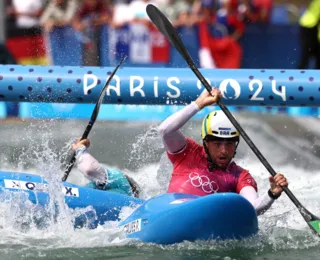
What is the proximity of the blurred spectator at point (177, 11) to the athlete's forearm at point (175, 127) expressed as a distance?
828 centimetres

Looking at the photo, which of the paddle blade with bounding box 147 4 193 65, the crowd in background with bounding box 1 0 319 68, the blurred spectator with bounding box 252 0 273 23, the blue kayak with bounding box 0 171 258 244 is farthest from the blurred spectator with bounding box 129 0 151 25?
the blue kayak with bounding box 0 171 258 244

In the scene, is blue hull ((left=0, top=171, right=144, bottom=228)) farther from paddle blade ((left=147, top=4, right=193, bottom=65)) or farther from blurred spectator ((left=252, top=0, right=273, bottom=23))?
blurred spectator ((left=252, top=0, right=273, bottom=23))

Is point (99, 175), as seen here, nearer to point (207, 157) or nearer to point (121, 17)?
point (207, 157)

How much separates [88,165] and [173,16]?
824cm

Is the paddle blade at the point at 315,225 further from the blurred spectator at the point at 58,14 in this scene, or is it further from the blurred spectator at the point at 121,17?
the blurred spectator at the point at 121,17

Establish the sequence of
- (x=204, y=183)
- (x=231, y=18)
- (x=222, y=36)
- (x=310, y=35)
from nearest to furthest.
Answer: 1. (x=204, y=183)
2. (x=310, y=35)
3. (x=231, y=18)
4. (x=222, y=36)

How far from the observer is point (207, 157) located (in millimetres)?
7805

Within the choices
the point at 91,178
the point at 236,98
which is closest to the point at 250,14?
the point at 236,98

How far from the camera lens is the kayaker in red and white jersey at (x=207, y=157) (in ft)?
24.8

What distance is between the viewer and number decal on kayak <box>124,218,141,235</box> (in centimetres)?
734

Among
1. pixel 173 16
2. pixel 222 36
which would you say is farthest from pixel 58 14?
pixel 222 36

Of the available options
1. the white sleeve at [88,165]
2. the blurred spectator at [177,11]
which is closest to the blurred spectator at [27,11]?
the blurred spectator at [177,11]

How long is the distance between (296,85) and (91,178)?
2242mm

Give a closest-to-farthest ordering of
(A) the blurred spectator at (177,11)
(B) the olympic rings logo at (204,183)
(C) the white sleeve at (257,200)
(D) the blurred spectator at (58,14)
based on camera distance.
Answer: (C) the white sleeve at (257,200) → (B) the olympic rings logo at (204,183) → (D) the blurred spectator at (58,14) → (A) the blurred spectator at (177,11)
